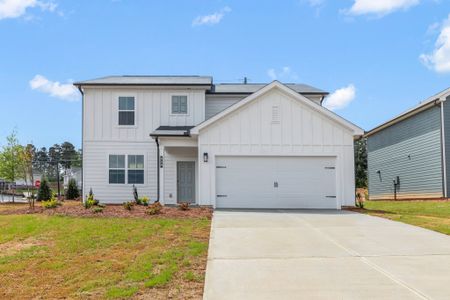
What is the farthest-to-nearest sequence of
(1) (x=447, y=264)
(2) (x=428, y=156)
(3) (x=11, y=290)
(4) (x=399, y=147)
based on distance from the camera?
1. (4) (x=399, y=147)
2. (2) (x=428, y=156)
3. (1) (x=447, y=264)
4. (3) (x=11, y=290)

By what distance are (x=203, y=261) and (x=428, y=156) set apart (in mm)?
18718

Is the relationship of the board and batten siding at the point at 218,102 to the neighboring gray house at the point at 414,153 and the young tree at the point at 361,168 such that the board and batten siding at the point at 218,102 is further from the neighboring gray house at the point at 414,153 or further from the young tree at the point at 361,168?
the young tree at the point at 361,168

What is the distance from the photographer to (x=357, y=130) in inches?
723

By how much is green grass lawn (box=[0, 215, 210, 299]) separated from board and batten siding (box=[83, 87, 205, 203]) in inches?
302

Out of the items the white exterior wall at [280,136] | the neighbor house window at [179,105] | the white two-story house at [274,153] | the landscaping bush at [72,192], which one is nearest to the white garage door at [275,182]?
the white two-story house at [274,153]

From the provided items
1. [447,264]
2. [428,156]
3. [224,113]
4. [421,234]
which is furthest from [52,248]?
[428,156]

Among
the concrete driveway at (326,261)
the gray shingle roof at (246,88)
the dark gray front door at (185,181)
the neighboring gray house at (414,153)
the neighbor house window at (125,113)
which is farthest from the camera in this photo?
the gray shingle roof at (246,88)

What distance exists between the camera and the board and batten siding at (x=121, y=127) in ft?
70.1

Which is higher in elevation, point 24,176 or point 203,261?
point 24,176

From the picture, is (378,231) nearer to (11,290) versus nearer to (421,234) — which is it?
Answer: (421,234)

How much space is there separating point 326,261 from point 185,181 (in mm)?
13585

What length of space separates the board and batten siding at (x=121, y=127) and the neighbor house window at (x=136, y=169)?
0.68ft

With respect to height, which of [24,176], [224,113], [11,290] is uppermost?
[224,113]

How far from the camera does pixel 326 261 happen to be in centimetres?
820
